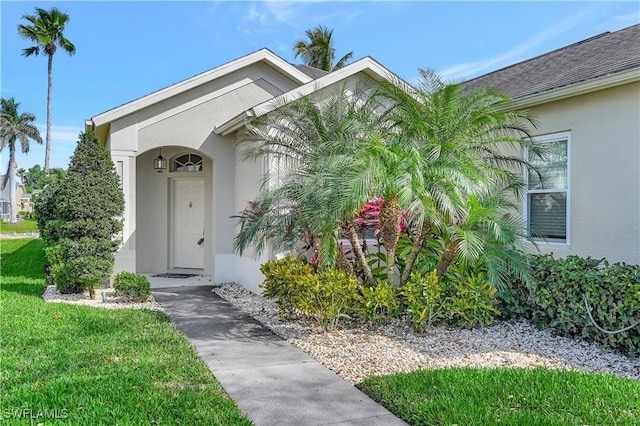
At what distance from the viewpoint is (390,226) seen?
7.39 metres

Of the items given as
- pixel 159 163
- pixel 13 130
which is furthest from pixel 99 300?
pixel 13 130

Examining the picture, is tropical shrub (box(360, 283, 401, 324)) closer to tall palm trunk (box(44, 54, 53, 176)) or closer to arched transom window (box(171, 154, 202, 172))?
arched transom window (box(171, 154, 202, 172))

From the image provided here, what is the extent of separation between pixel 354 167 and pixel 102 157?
21.6ft

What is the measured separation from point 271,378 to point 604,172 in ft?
20.3

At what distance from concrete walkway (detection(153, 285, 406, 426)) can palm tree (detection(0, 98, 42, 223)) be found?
55.9 m

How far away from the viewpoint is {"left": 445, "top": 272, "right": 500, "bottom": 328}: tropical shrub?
24.0 ft

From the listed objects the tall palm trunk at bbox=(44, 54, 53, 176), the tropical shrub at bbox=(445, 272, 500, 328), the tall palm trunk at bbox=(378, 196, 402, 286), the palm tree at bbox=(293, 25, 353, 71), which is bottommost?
the tropical shrub at bbox=(445, 272, 500, 328)

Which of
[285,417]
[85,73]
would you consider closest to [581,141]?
[285,417]

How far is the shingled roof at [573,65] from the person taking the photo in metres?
7.76

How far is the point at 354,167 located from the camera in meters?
6.15

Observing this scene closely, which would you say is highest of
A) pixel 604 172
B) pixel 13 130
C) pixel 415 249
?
pixel 13 130

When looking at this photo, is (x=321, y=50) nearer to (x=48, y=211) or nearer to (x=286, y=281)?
(x=48, y=211)

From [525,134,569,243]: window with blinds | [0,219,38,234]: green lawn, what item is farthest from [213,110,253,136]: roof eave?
[0,219,38,234]: green lawn

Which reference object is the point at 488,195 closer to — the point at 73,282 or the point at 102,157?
the point at 102,157
